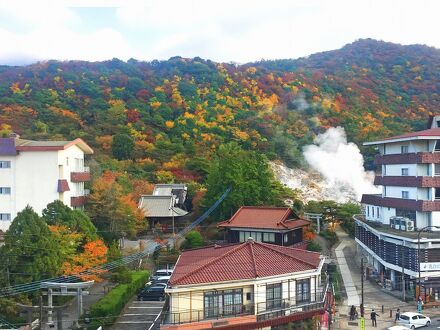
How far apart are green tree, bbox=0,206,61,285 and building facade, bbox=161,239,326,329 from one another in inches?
268

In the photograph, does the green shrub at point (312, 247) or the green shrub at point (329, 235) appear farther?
the green shrub at point (329, 235)

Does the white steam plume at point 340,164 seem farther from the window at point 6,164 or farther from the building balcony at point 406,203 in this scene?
the window at point 6,164

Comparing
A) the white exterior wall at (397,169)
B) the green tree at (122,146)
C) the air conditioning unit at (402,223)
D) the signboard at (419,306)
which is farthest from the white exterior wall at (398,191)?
the green tree at (122,146)

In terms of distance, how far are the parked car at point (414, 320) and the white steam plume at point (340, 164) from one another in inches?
1295

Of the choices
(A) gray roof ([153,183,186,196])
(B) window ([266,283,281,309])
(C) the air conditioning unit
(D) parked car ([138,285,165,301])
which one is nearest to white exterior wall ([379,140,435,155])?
(C) the air conditioning unit

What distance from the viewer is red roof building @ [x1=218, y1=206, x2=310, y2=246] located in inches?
1470

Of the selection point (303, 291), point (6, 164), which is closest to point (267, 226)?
point (303, 291)

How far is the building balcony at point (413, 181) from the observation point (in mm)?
35125

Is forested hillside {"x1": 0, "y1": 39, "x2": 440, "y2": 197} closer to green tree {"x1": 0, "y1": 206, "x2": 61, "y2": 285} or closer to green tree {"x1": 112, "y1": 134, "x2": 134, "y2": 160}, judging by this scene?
green tree {"x1": 112, "y1": 134, "x2": 134, "y2": 160}

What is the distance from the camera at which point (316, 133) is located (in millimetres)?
81438

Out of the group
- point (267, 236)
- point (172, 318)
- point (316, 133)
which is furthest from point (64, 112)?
point (172, 318)

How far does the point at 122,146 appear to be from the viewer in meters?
62.0

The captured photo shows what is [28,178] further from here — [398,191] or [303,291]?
[398,191]

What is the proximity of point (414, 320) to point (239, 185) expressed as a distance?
66.2ft
